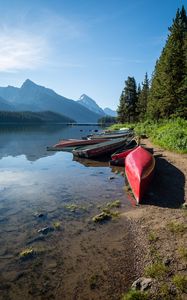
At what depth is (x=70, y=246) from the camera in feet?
26.6

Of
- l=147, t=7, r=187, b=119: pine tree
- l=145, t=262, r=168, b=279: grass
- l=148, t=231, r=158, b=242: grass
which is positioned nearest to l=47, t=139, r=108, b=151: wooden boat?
l=147, t=7, r=187, b=119: pine tree

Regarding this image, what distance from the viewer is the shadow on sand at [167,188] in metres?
11.1

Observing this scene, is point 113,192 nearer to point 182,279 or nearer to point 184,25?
point 182,279

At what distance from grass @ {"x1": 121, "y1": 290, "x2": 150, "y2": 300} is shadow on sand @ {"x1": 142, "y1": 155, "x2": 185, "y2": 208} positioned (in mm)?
5504

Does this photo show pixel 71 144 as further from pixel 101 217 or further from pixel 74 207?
pixel 101 217

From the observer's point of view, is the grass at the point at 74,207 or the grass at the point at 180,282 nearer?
the grass at the point at 180,282

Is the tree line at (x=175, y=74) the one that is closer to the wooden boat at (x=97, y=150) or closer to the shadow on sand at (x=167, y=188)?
the wooden boat at (x=97, y=150)

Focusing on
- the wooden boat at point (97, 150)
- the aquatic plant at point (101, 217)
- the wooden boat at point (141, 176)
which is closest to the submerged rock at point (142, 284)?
the aquatic plant at point (101, 217)

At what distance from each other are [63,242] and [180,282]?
4.05m

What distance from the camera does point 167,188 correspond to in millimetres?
12719

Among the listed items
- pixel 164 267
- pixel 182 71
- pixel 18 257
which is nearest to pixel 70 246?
pixel 18 257

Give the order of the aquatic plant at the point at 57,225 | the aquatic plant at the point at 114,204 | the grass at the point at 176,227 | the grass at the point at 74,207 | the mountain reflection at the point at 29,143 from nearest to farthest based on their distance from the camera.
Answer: the grass at the point at 176,227 → the aquatic plant at the point at 57,225 → the grass at the point at 74,207 → the aquatic plant at the point at 114,204 → the mountain reflection at the point at 29,143

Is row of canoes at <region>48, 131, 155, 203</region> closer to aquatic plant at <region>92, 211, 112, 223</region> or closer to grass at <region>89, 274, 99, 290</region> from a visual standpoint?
aquatic plant at <region>92, 211, 112, 223</region>

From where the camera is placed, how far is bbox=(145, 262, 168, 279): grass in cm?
601
